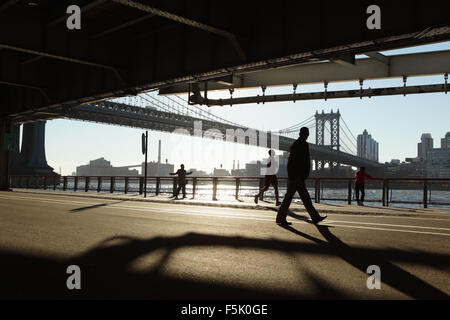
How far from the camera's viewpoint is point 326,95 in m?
16.5

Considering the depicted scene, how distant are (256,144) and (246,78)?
54.3m

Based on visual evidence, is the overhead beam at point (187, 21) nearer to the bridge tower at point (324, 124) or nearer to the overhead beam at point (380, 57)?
the overhead beam at point (380, 57)

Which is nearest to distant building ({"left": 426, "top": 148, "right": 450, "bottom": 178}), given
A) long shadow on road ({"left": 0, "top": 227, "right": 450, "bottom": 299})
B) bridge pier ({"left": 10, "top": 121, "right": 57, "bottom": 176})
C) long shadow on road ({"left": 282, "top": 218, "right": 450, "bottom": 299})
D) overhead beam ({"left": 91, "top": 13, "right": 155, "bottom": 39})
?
bridge pier ({"left": 10, "top": 121, "right": 57, "bottom": 176})

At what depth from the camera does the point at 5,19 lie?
12.9 m

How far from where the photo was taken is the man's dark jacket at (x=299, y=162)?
8273mm

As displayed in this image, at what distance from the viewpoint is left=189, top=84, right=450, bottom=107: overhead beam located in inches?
593

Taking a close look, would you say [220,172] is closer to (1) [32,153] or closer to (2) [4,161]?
(1) [32,153]

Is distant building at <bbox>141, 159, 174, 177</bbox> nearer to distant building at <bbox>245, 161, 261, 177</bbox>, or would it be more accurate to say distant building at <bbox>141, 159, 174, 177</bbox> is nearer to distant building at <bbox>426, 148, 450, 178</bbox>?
distant building at <bbox>245, 161, 261, 177</bbox>

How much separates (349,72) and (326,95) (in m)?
1.32

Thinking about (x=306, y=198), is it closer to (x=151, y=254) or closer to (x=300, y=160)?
(x=300, y=160)

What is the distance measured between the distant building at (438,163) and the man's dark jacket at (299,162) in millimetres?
116313

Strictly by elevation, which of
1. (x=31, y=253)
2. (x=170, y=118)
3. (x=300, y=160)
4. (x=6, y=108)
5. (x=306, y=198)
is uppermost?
(x=170, y=118)
